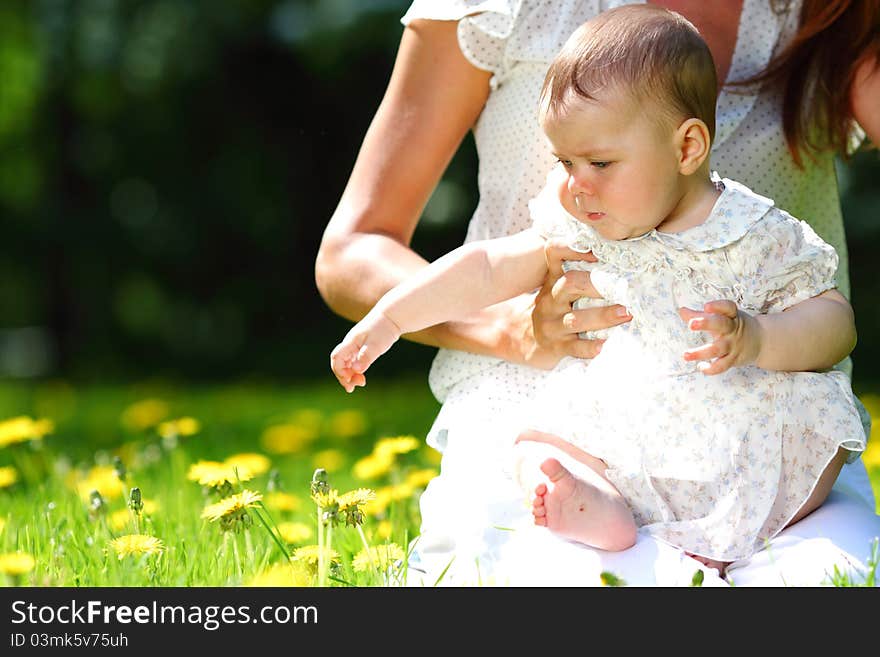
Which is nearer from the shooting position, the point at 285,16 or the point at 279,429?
Answer: the point at 279,429

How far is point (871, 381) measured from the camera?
7977mm

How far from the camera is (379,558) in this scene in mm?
1894

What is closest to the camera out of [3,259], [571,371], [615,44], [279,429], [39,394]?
[615,44]

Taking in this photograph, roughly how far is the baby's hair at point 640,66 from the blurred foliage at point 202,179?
6566 millimetres

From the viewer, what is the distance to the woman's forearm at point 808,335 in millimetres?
1678

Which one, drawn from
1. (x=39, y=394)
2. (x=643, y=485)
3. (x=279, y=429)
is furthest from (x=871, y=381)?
(x=643, y=485)

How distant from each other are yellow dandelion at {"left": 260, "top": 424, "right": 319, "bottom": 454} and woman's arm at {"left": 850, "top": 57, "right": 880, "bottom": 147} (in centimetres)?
271

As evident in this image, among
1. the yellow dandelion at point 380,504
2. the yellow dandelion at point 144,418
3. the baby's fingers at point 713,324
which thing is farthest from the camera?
the yellow dandelion at point 144,418

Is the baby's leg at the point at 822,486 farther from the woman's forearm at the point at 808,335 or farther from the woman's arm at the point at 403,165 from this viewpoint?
the woman's arm at the point at 403,165

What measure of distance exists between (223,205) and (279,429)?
14.7 ft

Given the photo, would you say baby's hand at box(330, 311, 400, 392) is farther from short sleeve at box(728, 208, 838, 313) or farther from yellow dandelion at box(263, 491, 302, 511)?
yellow dandelion at box(263, 491, 302, 511)

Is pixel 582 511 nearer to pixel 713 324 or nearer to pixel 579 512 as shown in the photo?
pixel 579 512

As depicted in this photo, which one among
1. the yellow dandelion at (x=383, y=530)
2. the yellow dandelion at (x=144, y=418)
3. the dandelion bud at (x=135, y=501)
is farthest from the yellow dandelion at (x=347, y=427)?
the dandelion bud at (x=135, y=501)
